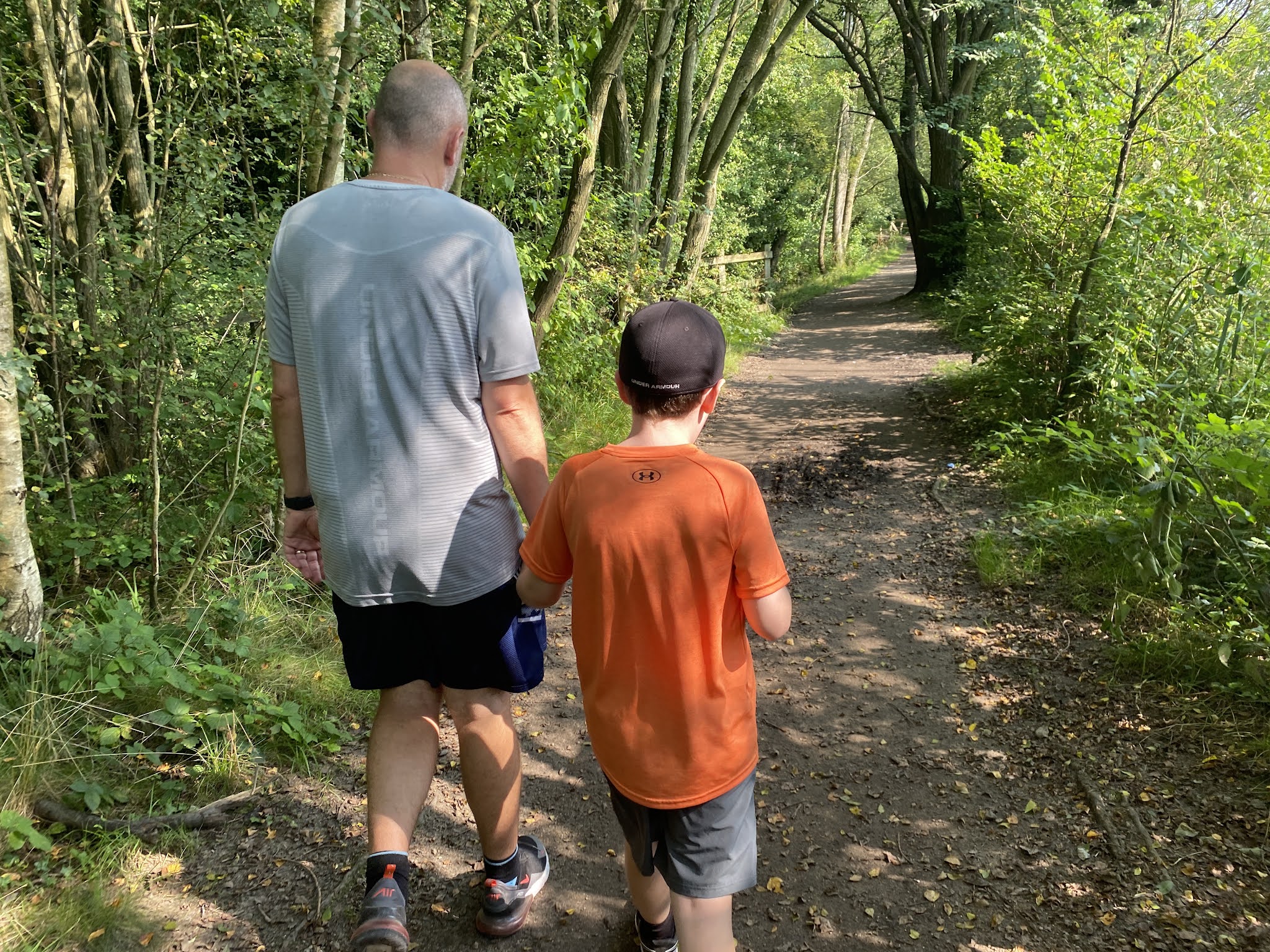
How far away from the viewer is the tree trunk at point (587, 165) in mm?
5836

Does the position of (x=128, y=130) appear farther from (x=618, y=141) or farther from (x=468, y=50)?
(x=618, y=141)

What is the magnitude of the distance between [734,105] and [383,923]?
35.5ft

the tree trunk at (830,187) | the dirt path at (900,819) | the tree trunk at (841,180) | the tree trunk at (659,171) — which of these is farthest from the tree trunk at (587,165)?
the tree trunk at (830,187)

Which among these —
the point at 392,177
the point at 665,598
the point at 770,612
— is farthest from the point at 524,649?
the point at 392,177

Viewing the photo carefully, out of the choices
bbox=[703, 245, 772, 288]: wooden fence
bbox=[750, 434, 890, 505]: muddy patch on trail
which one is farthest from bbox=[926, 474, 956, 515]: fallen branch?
bbox=[703, 245, 772, 288]: wooden fence

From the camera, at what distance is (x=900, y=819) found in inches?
116

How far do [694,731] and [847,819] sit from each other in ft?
5.21

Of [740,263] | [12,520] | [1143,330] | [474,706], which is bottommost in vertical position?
[474,706]

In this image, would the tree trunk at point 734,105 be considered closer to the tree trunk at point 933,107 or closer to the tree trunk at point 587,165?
the tree trunk at point 587,165

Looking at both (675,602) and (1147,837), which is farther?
(1147,837)

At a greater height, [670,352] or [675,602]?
[670,352]

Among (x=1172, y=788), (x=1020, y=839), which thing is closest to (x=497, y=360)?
(x=1020, y=839)

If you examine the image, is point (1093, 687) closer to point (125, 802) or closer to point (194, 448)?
point (125, 802)

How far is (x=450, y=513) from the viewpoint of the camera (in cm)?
199
